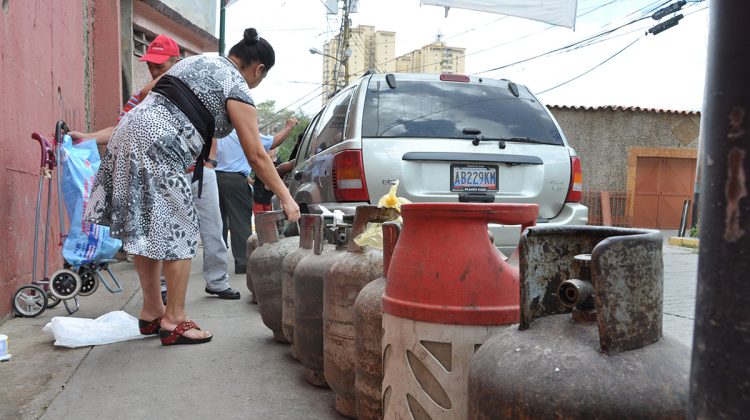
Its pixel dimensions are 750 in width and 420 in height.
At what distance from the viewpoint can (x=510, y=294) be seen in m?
2.00

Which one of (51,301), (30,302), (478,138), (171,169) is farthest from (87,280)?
(478,138)

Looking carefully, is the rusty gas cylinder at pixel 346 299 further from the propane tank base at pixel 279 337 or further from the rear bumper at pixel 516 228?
the rear bumper at pixel 516 228

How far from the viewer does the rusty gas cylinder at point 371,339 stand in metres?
2.39

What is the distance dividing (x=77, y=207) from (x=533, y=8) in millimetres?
7005

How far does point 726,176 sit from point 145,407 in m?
2.80

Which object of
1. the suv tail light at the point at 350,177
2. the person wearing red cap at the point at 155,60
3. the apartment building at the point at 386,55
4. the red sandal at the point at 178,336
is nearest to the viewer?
the red sandal at the point at 178,336

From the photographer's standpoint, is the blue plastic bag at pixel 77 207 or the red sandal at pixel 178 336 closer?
the red sandal at pixel 178 336

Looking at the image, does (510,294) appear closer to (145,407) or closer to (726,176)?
(726,176)

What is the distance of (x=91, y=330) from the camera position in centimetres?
428

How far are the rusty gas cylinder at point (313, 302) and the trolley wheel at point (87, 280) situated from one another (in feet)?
9.86

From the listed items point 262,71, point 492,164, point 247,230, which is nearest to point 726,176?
point 262,71

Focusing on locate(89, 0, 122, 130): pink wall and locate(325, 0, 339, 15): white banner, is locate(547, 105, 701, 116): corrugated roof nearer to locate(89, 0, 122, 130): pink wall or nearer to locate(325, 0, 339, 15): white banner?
locate(325, 0, 339, 15): white banner

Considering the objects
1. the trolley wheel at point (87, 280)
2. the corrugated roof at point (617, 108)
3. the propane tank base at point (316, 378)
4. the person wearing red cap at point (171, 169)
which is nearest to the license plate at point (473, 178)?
the person wearing red cap at point (171, 169)

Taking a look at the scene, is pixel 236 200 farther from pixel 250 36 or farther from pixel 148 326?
pixel 250 36
